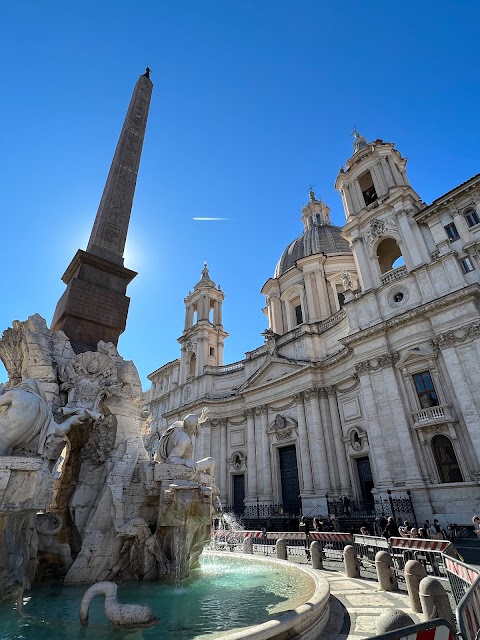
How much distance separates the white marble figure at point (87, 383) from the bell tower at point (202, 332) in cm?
2503

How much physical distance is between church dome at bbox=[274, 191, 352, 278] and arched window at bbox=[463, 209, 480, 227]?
12.0 meters

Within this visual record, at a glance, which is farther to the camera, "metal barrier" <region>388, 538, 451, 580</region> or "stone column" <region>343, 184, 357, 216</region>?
"stone column" <region>343, 184, 357, 216</region>

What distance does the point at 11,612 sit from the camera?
3896 mm

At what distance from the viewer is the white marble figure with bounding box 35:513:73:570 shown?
5379 mm

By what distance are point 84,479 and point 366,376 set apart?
15.9m

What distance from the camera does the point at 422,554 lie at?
7.58 metres

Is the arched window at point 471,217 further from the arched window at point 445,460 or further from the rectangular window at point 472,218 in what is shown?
the arched window at point 445,460

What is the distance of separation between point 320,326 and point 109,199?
1892cm

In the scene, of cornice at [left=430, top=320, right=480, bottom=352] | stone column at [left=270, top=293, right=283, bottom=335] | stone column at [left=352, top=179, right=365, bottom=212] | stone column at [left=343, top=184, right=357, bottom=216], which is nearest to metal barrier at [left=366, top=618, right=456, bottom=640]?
cornice at [left=430, top=320, right=480, bottom=352]

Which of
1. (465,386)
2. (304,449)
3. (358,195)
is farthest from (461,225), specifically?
(304,449)

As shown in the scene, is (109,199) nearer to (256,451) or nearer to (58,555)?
(58,555)

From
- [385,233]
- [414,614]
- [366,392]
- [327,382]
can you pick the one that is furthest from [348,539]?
[385,233]

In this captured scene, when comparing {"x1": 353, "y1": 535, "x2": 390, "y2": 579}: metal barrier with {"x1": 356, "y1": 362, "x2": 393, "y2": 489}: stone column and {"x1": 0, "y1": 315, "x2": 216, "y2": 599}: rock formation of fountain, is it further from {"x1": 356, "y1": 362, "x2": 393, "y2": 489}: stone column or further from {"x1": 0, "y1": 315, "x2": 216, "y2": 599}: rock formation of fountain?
{"x1": 356, "y1": 362, "x2": 393, "y2": 489}: stone column

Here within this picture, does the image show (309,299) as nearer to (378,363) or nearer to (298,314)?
(298,314)
